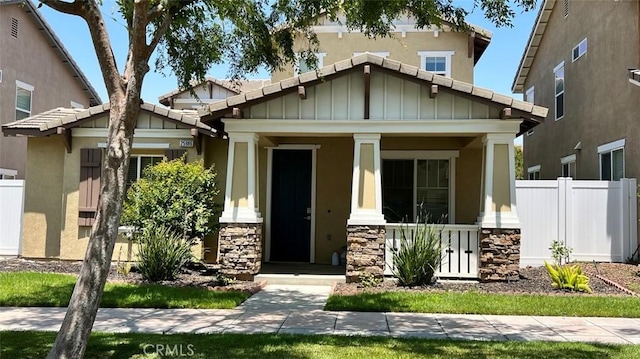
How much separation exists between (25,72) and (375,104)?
1435cm

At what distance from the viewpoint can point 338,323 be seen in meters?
7.15

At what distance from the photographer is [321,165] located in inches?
508

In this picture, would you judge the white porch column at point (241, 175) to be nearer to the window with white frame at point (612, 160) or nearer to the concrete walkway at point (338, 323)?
the concrete walkway at point (338, 323)

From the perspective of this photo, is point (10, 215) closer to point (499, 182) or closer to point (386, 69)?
point (386, 69)

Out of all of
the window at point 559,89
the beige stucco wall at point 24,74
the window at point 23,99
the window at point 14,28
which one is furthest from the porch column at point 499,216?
the window at point 14,28

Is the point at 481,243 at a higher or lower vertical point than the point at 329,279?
higher

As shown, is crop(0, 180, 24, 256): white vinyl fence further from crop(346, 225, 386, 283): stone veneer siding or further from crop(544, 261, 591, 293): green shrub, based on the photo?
crop(544, 261, 591, 293): green shrub

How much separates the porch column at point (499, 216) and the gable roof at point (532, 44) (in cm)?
1046

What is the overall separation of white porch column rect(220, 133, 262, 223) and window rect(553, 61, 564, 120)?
11471mm

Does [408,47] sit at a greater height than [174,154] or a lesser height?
greater

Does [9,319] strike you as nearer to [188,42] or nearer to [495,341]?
[188,42]

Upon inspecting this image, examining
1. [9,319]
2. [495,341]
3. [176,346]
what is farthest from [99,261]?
[495,341]

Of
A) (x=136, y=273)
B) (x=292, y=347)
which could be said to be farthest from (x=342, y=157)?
(x=292, y=347)

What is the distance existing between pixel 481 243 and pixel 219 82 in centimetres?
1433
